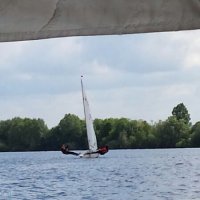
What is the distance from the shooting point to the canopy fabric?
61.0 inches

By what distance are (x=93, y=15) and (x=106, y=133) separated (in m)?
44.6

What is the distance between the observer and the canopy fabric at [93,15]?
1.55 metres

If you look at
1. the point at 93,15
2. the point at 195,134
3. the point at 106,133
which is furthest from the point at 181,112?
the point at 93,15

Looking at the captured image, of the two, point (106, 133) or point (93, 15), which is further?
point (106, 133)

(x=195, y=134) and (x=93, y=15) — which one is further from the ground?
(x=195, y=134)

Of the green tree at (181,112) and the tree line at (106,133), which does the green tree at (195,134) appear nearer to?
the tree line at (106,133)

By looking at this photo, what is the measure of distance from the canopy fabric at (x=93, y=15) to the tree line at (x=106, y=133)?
41165mm

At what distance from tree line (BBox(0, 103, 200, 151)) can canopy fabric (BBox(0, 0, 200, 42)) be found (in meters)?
41.2

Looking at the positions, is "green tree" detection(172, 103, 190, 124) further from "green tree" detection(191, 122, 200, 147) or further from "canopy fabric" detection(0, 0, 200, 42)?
"canopy fabric" detection(0, 0, 200, 42)

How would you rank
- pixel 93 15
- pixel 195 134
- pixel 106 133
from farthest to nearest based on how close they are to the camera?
pixel 106 133 < pixel 195 134 < pixel 93 15

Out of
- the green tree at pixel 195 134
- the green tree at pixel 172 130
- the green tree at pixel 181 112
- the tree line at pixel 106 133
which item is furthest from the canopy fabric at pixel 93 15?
the green tree at pixel 181 112

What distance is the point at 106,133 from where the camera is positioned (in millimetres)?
46062

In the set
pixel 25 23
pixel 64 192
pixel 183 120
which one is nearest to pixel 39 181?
pixel 64 192

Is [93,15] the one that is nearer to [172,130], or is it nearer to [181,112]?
[172,130]
